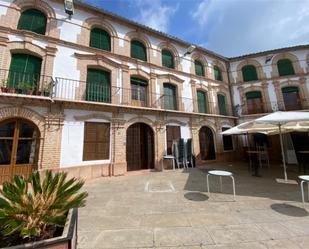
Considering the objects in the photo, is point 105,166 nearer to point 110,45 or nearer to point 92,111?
point 92,111

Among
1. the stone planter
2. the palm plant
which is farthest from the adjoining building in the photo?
the stone planter

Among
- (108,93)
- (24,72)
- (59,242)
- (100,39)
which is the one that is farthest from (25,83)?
(59,242)

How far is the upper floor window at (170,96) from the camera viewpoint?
11648 mm

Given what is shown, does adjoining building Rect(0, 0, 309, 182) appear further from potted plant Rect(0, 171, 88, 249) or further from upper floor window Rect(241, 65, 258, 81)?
potted plant Rect(0, 171, 88, 249)

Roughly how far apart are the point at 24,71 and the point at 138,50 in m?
6.66

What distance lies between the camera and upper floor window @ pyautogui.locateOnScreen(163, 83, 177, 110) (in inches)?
459

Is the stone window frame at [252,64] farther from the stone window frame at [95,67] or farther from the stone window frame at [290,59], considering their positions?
the stone window frame at [95,67]

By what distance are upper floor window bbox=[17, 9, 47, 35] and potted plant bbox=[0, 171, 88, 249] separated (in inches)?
→ 367

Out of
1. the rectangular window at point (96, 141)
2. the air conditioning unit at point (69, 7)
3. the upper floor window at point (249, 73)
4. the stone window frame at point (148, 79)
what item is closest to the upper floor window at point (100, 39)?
the air conditioning unit at point (69, 7)

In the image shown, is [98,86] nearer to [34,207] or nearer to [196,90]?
[196,90]

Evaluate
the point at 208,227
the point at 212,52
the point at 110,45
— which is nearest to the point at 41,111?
the point at 110,45

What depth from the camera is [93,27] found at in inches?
387

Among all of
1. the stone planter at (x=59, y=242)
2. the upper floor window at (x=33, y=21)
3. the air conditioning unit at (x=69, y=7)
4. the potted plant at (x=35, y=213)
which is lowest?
the stone planter at (x=59, y=242)

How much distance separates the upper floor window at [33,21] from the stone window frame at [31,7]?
0.14 m
